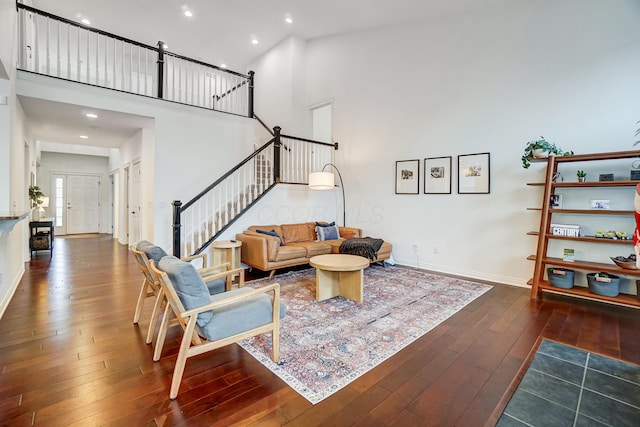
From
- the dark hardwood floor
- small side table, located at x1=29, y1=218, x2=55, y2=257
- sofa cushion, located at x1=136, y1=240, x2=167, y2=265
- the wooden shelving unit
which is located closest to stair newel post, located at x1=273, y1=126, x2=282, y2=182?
the dark hardwood floor

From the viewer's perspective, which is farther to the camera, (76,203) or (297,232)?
(76,203)

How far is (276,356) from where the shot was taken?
2277 millimetres

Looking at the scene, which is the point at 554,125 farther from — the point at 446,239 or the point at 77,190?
the point at 77,190

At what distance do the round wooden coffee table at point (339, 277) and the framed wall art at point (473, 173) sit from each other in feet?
7.55

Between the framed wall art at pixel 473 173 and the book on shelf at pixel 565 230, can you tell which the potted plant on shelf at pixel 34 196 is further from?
the book on shelf at pixel 565 230

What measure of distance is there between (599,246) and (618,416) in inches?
109

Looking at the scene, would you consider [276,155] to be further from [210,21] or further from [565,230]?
[565,230]

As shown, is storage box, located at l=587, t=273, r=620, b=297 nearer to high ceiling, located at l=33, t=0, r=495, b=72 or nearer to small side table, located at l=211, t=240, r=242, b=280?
high ceiling, located at l=33, t=0, r=495, b=72

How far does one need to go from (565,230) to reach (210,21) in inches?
294

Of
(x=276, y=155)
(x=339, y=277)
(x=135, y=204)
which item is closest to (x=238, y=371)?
(x=339, y=277)

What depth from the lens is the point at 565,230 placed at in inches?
150

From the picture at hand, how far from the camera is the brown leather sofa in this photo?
461 centimetres

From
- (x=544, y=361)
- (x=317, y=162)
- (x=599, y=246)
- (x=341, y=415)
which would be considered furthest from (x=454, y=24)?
(x=341, y=415)

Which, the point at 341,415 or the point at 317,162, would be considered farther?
the point at 317,162
